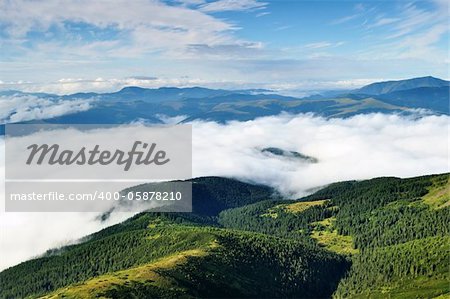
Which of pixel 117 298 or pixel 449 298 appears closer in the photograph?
pixel 117 298

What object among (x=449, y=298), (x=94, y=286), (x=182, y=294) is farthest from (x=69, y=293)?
(x=449, y=298)

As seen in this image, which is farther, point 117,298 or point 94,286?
point 94,286

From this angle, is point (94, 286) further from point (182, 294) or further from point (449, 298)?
point (449, 298)

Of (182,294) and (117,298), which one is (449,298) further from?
(117,298)

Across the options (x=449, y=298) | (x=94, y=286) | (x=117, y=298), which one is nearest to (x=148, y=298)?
(x=117, y=298)

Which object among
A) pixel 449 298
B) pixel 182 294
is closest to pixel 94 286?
pixel 182 294

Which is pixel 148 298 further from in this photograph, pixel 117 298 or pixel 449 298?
pixel 449 298
